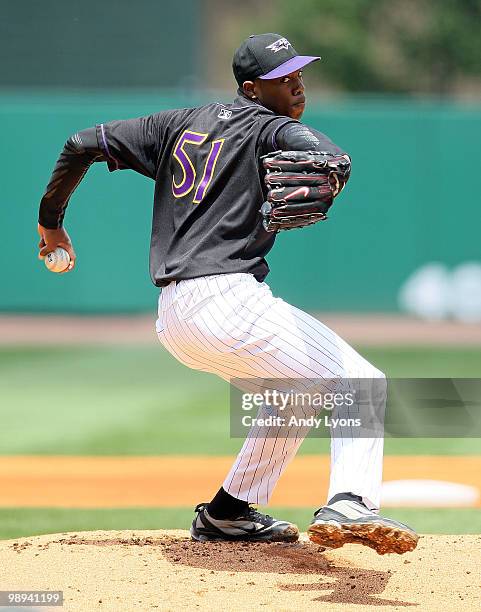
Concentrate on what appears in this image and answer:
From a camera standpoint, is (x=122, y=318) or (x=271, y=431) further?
(x=122, y=318)

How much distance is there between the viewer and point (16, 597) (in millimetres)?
3422

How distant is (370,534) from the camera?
3.28 m

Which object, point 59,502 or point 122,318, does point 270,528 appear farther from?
point 122,318

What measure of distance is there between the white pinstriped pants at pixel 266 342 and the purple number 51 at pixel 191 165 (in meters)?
0.31

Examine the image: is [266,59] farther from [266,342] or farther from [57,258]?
[57,258]

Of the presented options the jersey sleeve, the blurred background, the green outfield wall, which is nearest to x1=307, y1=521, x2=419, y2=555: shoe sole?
the jersey sleeve

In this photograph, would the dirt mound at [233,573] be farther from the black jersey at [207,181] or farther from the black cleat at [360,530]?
the black jersey at [207,181]

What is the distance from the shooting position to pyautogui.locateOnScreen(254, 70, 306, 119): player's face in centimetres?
378

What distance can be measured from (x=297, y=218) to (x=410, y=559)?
1.41 metres

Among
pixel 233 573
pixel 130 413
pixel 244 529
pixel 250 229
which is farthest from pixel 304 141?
pixel 130 413

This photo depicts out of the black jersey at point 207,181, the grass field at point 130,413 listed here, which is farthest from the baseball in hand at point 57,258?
the grass field at point 130,413

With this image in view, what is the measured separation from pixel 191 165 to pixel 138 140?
0.90 feet

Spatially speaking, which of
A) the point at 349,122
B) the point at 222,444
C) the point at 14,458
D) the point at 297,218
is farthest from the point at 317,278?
the point at 297,218

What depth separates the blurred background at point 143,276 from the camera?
6348 millimetres
